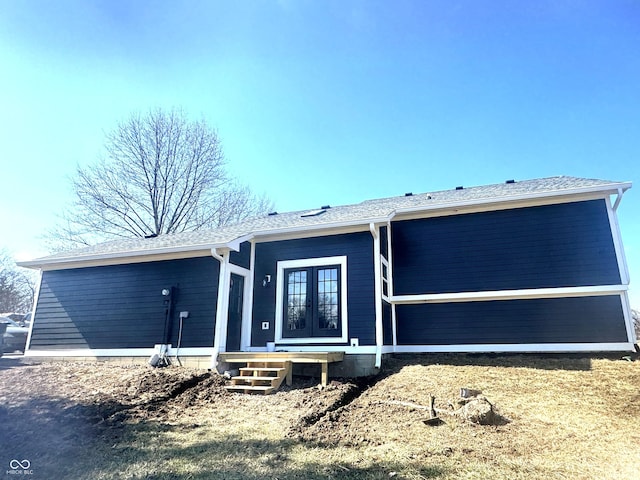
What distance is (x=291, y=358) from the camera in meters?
7.07

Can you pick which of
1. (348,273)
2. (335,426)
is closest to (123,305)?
(348,273)

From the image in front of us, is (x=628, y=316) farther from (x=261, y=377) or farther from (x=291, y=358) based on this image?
(x=261, y=377)

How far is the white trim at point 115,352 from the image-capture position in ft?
26.5

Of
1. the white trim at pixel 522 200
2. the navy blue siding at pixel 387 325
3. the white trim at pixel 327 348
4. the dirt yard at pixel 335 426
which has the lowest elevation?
the dirt yard at pixel 335 426

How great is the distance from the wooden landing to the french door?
2.85ft

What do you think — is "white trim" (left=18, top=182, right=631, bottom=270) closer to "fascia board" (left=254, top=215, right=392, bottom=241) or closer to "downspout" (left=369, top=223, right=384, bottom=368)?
"fascia board" (left=254, top=215, right=392, bottom=241)

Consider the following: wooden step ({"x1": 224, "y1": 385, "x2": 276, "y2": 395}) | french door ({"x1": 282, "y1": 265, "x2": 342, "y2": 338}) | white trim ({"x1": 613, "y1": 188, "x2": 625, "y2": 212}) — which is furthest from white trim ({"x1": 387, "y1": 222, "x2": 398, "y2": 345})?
white trim ({"x1": 613, "y1": 188, "x2": 625, "y2": 212})

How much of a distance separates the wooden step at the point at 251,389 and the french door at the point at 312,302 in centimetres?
179

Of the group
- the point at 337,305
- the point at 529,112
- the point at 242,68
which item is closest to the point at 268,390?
the point at 337,305

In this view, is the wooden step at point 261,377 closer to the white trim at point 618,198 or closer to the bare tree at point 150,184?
the white trim at point 618,198

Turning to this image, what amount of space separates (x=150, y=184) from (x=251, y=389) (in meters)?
16.6

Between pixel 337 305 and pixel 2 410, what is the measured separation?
570cm

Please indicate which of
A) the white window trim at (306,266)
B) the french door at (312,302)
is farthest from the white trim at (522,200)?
the french door at (312,302)

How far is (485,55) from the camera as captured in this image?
30.1 ft
